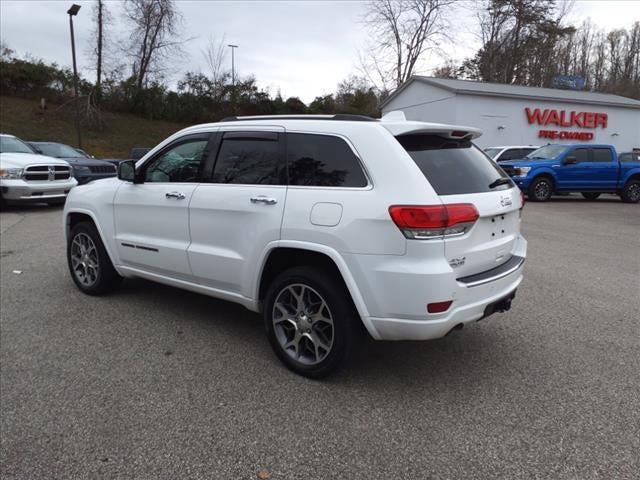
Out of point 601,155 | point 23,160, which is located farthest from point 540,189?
point 23,160

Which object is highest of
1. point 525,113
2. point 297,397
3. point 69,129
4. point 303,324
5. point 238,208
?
point 525,113

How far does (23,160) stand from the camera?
11523 millimetres

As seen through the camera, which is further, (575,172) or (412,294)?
(575,172)

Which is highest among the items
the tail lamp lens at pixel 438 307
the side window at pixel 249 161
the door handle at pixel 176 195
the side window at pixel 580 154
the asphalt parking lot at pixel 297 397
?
the side window at pixel 580 154

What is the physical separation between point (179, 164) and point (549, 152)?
48.5 ft

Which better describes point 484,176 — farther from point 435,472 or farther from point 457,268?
point 435,472

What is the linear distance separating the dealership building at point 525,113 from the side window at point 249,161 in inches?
890

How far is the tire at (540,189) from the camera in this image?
50.6 ft

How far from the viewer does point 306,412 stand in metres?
2.93

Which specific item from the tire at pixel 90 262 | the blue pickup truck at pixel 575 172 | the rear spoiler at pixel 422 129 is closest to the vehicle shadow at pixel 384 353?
the tire at pixel 90 262

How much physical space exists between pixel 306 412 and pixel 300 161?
5.56 ft

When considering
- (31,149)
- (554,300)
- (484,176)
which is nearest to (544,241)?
(554,300)

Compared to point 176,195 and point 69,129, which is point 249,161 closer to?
point 176,195

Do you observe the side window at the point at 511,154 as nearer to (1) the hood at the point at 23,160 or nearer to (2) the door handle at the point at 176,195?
(1) the hood at the point at 23,160
